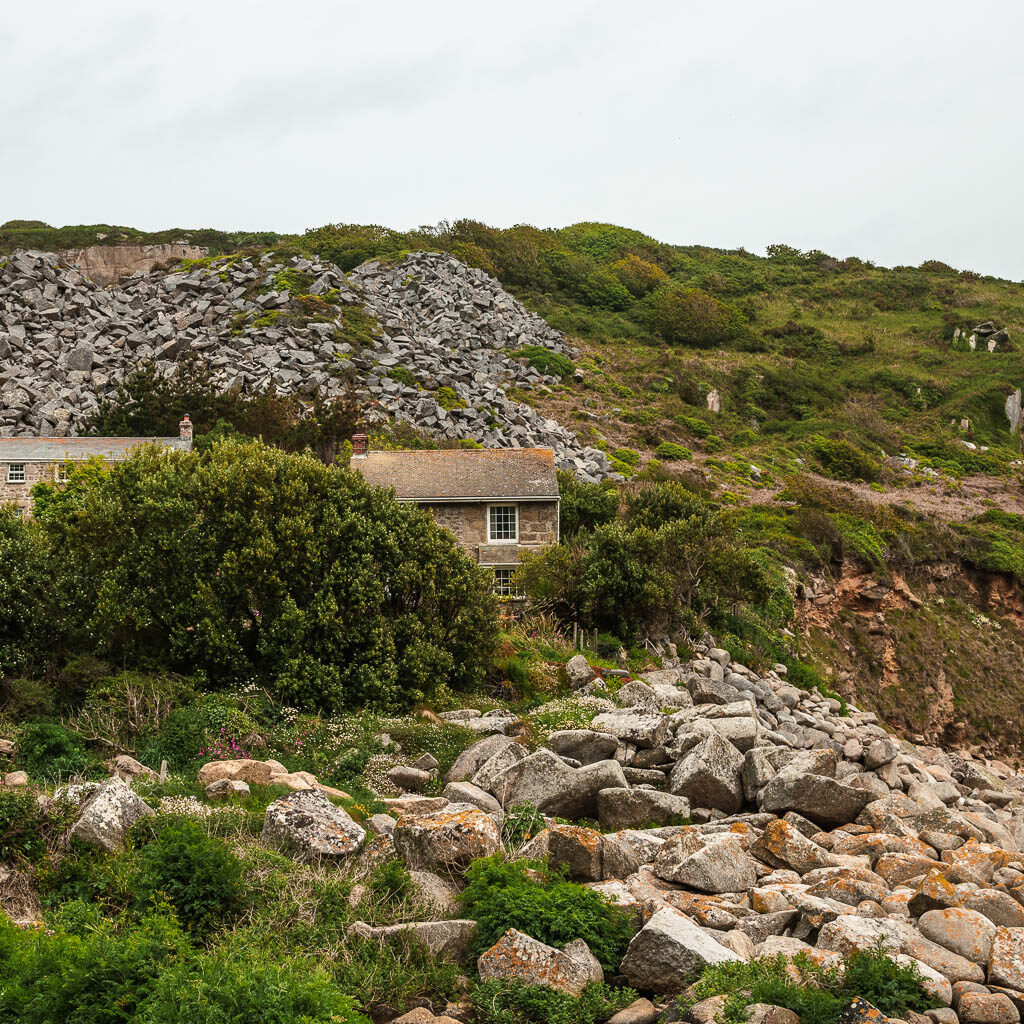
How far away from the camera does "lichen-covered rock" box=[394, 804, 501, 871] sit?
38.9ft

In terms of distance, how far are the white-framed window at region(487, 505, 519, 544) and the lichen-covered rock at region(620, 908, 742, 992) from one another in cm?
2175

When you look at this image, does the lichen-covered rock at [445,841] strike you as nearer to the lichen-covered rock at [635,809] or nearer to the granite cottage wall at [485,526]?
the lichen-covered rock at [635,809]

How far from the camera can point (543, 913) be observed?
10.5m

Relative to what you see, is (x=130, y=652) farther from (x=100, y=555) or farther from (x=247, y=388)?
(x=247, y=388)

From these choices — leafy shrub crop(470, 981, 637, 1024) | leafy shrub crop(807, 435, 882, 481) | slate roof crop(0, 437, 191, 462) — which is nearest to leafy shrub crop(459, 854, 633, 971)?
leafy shrub crop(470, 981, 637, 1024)

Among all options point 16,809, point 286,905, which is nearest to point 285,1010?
point 286,905

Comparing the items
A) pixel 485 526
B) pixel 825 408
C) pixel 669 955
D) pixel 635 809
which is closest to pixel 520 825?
pixel 635 809

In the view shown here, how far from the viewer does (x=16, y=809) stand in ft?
38.6

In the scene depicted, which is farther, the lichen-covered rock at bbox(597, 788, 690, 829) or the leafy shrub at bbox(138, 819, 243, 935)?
the lichen-covered rock at bbox(597, 788, 690, 829)

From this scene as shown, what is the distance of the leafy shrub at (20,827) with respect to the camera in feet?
37.9

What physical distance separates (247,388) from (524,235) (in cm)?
5698

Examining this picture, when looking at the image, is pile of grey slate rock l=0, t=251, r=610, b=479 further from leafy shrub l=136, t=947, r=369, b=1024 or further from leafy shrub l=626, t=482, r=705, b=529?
leafy shrub l=136, t=947, r=369, b=1024

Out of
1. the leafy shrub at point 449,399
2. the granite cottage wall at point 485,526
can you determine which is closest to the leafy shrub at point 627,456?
the leafy shrub at point 449,399

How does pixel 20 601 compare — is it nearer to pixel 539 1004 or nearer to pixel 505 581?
pixel 539 1004
